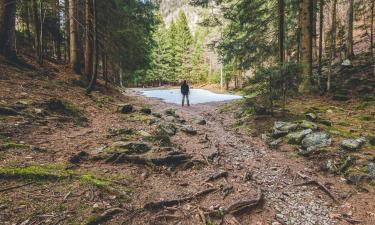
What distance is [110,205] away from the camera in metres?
4.33

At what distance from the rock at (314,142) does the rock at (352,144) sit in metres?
0.38

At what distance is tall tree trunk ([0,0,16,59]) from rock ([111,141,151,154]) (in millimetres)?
8405

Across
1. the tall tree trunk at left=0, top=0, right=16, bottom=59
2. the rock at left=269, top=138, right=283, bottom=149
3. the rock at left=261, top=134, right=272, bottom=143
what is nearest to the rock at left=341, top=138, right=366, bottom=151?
the rock at left=269, top=138, right=283, bottom=149

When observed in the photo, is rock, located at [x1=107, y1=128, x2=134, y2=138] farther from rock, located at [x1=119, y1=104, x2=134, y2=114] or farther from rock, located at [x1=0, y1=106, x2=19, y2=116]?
rock, located at [x1=119, y1=104, x2=134, y2=114]

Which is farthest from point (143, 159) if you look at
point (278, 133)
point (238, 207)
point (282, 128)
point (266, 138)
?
point (282, 128)

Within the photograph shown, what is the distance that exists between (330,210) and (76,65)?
15.7 m

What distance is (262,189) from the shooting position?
5762mm

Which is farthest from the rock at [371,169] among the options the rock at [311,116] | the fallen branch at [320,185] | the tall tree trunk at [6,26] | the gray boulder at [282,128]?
the tall tree trunk at [6,26]

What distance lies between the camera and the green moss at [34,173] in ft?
14.7

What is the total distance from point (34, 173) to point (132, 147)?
2504 mm

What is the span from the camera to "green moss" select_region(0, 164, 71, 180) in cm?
448

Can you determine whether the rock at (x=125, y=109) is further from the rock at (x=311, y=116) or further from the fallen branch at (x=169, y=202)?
the fallen branch at (x=169, y=202)

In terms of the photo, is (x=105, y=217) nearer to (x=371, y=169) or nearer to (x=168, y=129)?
(x=168, y=129)

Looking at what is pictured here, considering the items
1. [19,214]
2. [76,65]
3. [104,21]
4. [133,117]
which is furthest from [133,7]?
[19,214]
